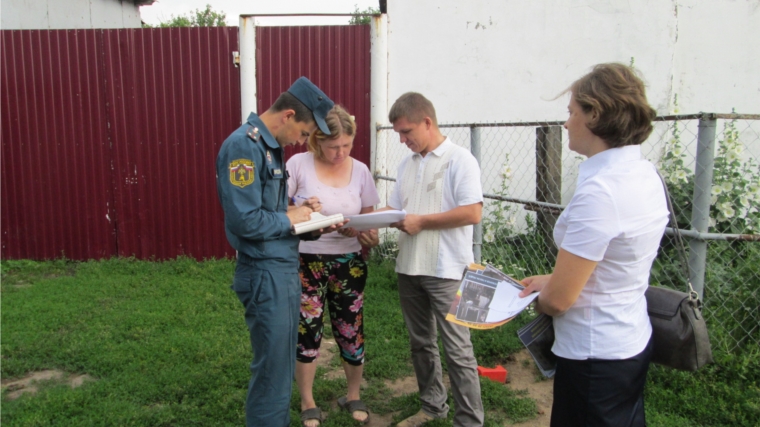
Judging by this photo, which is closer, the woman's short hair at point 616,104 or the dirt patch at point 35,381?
the woman's short hair at point 616,104

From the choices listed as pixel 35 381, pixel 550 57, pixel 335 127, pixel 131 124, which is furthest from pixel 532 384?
pixel 131 124

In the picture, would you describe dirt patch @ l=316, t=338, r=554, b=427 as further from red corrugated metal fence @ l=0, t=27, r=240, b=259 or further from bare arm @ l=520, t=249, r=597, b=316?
red corrugated metal fence @ l=0, t=27, r=240, b=259

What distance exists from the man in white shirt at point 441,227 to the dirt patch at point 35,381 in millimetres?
2359

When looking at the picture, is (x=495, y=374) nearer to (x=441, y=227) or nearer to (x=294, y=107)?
(x=441, y=227)

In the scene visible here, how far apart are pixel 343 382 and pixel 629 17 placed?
4760 mm

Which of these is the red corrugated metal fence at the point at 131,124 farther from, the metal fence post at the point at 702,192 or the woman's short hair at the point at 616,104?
the woman's short hair at the point at 616,104

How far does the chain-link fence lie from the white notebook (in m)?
1.50

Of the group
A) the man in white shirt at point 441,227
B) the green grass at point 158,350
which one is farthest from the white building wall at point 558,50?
the man in white shirt at point 441,227

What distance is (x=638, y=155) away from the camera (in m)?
1.61

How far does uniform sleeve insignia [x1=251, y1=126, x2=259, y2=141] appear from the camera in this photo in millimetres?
2238

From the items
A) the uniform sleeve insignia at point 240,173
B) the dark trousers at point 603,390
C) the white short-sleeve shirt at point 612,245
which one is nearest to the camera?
the white short-sleeve shirt at point 612,245

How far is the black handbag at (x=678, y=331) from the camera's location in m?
1.72

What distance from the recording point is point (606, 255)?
155 cm

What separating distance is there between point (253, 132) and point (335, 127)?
644mm
